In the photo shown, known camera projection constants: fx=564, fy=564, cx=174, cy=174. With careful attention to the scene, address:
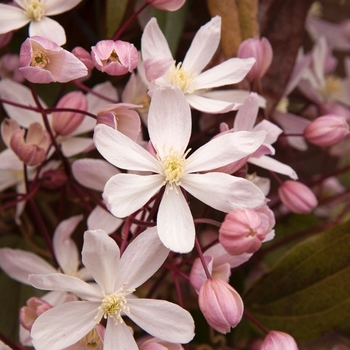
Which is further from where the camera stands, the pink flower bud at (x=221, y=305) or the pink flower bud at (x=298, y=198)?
the pink flower bud at (x=298, y=198)

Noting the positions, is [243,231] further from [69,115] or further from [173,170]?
[69,115]

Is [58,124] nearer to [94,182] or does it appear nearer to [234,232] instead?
[94,182]

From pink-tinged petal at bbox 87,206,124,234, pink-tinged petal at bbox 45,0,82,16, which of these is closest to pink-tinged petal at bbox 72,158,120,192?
pink-tinged petal at bbox 87,206,124,234

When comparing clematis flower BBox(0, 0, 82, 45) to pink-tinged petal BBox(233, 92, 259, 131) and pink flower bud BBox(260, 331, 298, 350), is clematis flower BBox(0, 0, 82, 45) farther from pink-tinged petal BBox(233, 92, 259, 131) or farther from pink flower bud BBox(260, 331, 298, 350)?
pink flower bud BBox(260, 331, 298, 350)

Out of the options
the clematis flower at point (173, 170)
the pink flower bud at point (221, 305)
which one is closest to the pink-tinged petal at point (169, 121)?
the clematis flower at point (173, 170)

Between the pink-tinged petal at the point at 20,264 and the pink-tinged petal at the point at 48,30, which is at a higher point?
the pink-tinged petal at the point at 48,30

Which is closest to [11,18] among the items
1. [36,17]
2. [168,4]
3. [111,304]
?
[36,17]

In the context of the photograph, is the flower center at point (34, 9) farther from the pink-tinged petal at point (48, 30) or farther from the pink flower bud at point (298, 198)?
the pink flower bud at point (298, 198)
